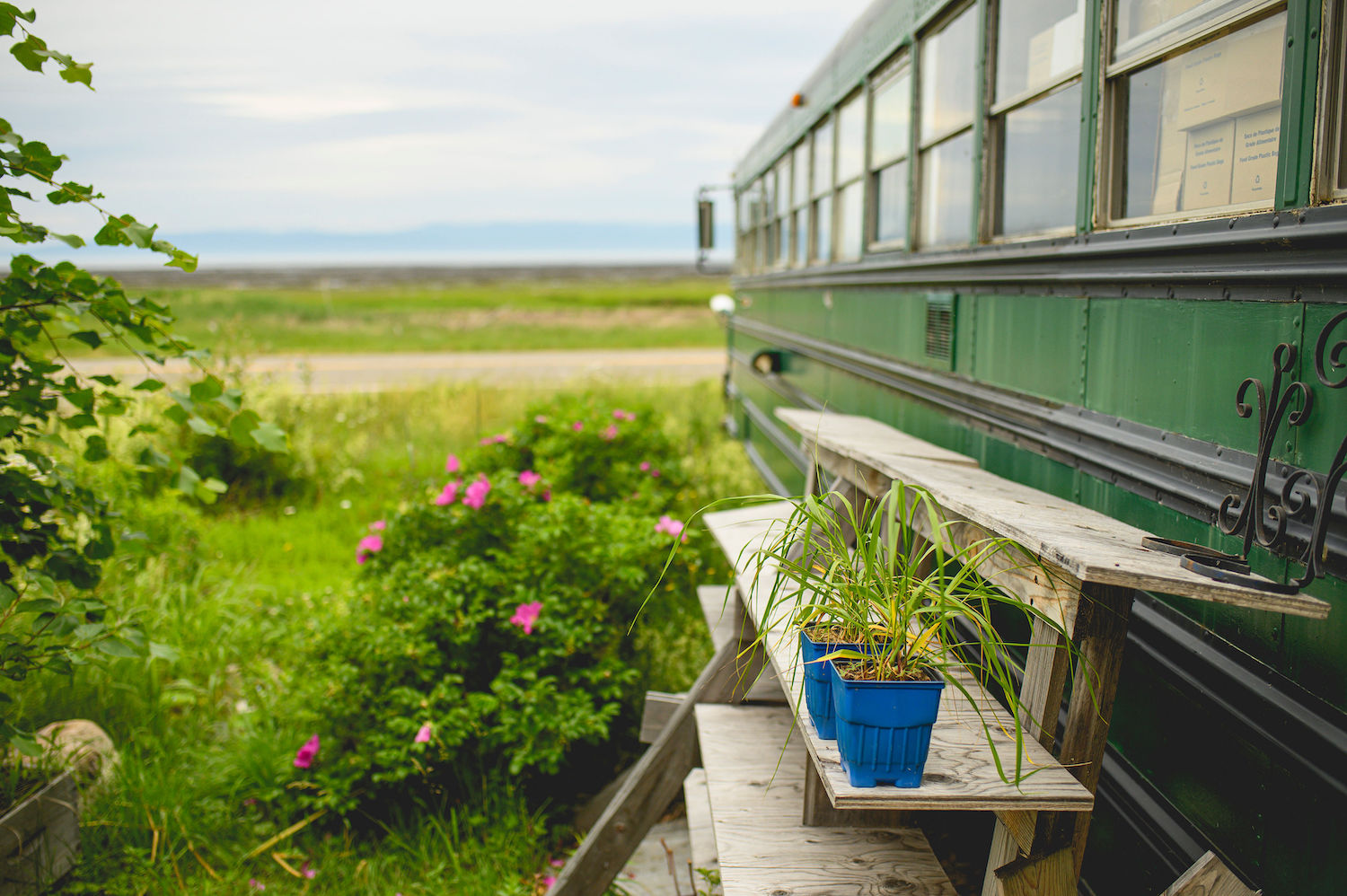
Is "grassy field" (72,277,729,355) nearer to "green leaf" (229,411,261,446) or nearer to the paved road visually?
the paved road

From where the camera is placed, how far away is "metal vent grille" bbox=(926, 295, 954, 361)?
294cm

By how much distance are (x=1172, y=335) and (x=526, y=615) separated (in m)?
2.17

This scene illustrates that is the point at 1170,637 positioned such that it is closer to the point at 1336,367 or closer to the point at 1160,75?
the point at 1336,367

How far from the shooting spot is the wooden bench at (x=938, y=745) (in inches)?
55.8

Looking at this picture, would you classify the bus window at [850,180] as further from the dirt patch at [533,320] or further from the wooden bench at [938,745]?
the dirt patch at [533,320]

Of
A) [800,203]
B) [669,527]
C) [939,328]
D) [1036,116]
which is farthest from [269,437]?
[800,203]

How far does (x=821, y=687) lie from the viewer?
1602 millimetres

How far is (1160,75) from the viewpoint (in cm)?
187

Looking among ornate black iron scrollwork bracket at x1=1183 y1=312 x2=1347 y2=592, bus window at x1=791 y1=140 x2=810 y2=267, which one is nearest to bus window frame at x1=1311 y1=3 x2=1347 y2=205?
ornate black iron scrollwork bracket at x1=1183 y1=312 x2=1347 y2=592

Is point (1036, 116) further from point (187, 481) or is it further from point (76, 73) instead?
point (187, 481)

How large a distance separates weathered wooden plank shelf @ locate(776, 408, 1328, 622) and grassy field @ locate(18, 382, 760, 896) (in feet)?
5.13

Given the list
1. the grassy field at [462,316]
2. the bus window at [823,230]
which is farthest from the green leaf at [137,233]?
the grassy field at [462,316]

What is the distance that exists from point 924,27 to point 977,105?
62 centimetres

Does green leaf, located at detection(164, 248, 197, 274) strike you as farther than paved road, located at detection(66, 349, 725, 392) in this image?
No
